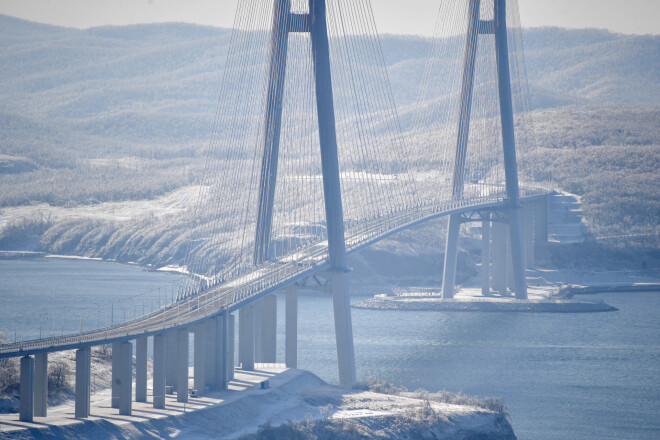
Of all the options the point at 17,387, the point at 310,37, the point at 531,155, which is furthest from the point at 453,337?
the point at 531,155

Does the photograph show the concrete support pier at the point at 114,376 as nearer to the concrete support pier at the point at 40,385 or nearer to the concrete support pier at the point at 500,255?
the concrete support pier at the point at 40,385

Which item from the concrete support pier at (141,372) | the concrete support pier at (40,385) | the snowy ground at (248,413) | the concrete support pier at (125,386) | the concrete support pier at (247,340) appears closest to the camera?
the snowy ground at (248,413)

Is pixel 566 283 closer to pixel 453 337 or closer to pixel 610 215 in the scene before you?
pixel 610 215

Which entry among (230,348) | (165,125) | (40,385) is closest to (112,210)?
(230,348)

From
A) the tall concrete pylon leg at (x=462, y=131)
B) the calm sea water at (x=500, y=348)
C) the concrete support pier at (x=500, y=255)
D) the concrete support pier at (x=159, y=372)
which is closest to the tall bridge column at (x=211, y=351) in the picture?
the concrete support pier at (x=159, y=372)

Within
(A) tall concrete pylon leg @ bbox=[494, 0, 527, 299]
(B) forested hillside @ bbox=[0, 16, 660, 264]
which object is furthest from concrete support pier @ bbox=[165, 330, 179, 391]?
(B) forested hillside @ bbox=[0, 16, 660, 264]

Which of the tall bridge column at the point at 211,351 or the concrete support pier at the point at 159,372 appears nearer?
the concrete support pier at the point at 159,372
